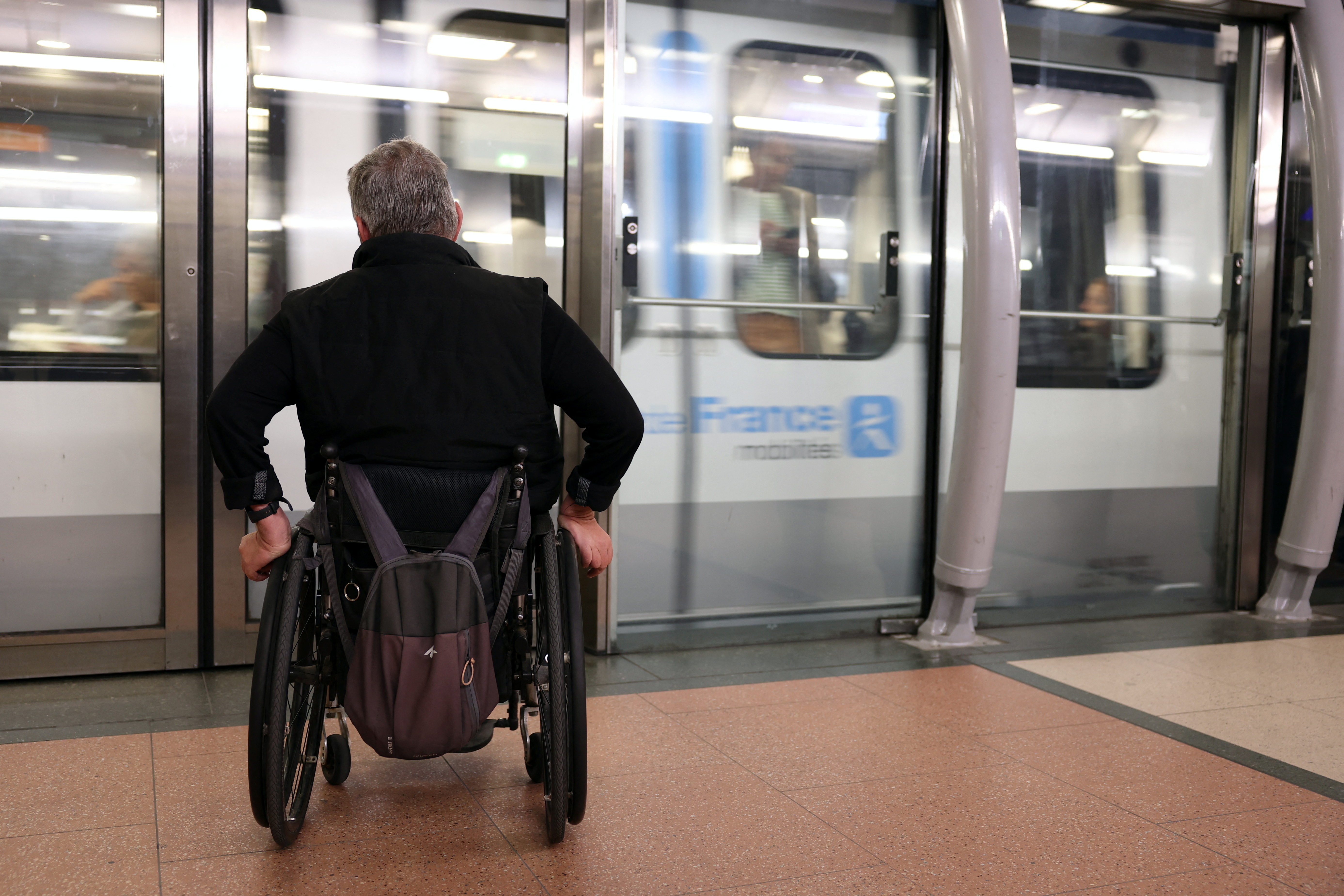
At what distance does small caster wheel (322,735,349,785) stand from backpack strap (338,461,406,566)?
71 cm

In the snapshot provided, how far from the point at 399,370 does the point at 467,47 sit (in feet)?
6.79

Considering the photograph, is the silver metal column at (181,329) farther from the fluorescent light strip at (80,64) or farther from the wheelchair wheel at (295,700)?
the wheelchair wheel at (295,700)

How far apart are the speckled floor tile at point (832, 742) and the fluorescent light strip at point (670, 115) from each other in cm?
198

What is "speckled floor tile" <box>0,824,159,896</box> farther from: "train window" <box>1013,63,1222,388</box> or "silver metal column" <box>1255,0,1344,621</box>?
"silver metal column" <box>1255,0,1344,621</box>

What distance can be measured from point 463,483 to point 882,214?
2646 millimetres

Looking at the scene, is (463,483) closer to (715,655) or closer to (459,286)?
(459,286)

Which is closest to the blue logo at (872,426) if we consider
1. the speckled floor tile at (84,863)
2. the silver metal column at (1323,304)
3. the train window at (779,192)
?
the train window at (779,192)

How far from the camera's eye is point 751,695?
351cm

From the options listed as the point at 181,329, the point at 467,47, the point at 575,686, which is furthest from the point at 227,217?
the point at 575,686

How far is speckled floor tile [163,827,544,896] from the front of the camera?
2.12 m

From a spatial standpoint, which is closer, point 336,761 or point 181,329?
point 336,761

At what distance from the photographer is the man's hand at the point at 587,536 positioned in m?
2.35

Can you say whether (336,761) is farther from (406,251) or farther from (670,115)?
(670,115)

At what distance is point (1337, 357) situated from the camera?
15.0 ft
